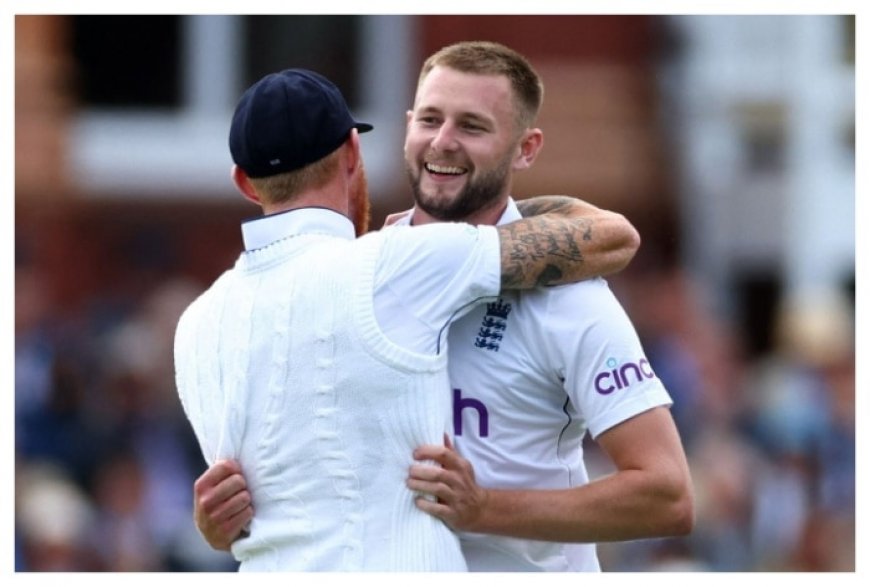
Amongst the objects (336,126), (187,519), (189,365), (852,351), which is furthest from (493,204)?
(852,351)

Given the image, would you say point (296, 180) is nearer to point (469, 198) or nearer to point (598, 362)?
point (469, 198)

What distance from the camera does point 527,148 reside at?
204 inches

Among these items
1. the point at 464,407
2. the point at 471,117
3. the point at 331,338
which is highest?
the point at 471,117

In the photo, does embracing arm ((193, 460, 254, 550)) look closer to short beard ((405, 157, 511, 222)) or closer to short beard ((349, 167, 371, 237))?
short beard ((349, 167, 371, 237))

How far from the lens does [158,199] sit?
16.2 meters

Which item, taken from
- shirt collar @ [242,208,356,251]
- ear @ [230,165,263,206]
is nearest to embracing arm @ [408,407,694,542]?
shirt collar @ [242,208,356,251]

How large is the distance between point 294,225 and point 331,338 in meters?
0.33

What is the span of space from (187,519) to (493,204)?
199 inches

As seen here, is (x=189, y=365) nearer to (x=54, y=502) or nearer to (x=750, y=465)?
(x=54, y=502)

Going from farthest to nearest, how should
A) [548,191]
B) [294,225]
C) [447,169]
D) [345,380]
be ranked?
[548,191], [447,169], [294,225], [345,380]

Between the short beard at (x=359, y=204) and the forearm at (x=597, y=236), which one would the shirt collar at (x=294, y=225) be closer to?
the short beard at (x=359, y=204)

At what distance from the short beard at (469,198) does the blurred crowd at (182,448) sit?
4.49 m

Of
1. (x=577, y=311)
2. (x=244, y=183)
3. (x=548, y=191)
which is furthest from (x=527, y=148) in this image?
(x=548, y=191)

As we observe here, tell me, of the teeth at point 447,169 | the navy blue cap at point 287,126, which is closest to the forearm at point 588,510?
the teeth at point 447,169
